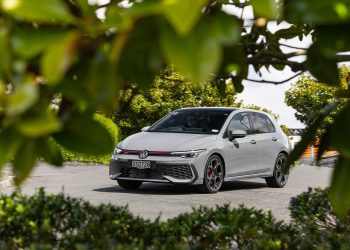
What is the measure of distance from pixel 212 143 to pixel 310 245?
24.1 feet

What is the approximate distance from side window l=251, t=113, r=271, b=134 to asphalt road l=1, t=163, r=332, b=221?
1227mm

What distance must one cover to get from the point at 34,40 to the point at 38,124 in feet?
0.44

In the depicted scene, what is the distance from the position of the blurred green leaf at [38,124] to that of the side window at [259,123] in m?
11.1

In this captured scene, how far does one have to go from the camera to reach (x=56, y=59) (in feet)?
2.92

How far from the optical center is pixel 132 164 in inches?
399

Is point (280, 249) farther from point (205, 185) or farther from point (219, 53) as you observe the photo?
point (205, 185)

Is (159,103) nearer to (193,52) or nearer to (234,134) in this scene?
(234,134)

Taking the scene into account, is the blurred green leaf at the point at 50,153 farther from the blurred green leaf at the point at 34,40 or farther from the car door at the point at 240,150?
the car door at the point at 240,150

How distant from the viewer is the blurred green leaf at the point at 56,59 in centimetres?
89

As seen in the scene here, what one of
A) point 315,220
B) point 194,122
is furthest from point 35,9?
point 194,122

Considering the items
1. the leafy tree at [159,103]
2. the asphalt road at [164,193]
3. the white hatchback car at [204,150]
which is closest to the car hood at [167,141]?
the white hatchback car at [204,150]

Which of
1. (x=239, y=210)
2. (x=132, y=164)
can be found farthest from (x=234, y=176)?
(x=239, y=210)

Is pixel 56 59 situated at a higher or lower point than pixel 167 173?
higher

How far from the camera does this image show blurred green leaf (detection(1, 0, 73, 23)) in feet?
2.78
